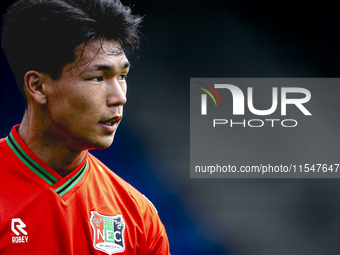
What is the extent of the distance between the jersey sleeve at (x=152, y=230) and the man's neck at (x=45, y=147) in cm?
50

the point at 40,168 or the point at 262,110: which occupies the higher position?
the point at 262,110

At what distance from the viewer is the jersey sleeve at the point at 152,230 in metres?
2.07

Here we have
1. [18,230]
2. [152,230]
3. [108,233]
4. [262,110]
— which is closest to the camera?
[18,230]

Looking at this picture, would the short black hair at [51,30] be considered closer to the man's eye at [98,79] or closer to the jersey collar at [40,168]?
the man's eye at [98,79]

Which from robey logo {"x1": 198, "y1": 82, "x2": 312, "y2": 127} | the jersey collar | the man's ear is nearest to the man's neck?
the jersey collar

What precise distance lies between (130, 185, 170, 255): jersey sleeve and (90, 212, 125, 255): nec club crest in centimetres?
17

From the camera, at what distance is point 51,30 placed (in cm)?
169

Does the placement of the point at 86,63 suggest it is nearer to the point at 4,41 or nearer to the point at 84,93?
the point at 84,93

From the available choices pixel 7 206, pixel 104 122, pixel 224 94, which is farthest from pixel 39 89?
pixel 224 94

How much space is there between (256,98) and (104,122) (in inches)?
107

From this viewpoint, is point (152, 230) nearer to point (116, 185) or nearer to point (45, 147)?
point (116, 185)

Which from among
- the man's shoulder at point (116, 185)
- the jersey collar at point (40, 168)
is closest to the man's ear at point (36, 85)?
the jersey collar at point (40, 168)

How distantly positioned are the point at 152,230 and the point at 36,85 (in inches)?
42.2

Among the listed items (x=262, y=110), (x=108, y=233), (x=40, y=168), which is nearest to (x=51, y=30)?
(x=40, y=168)
